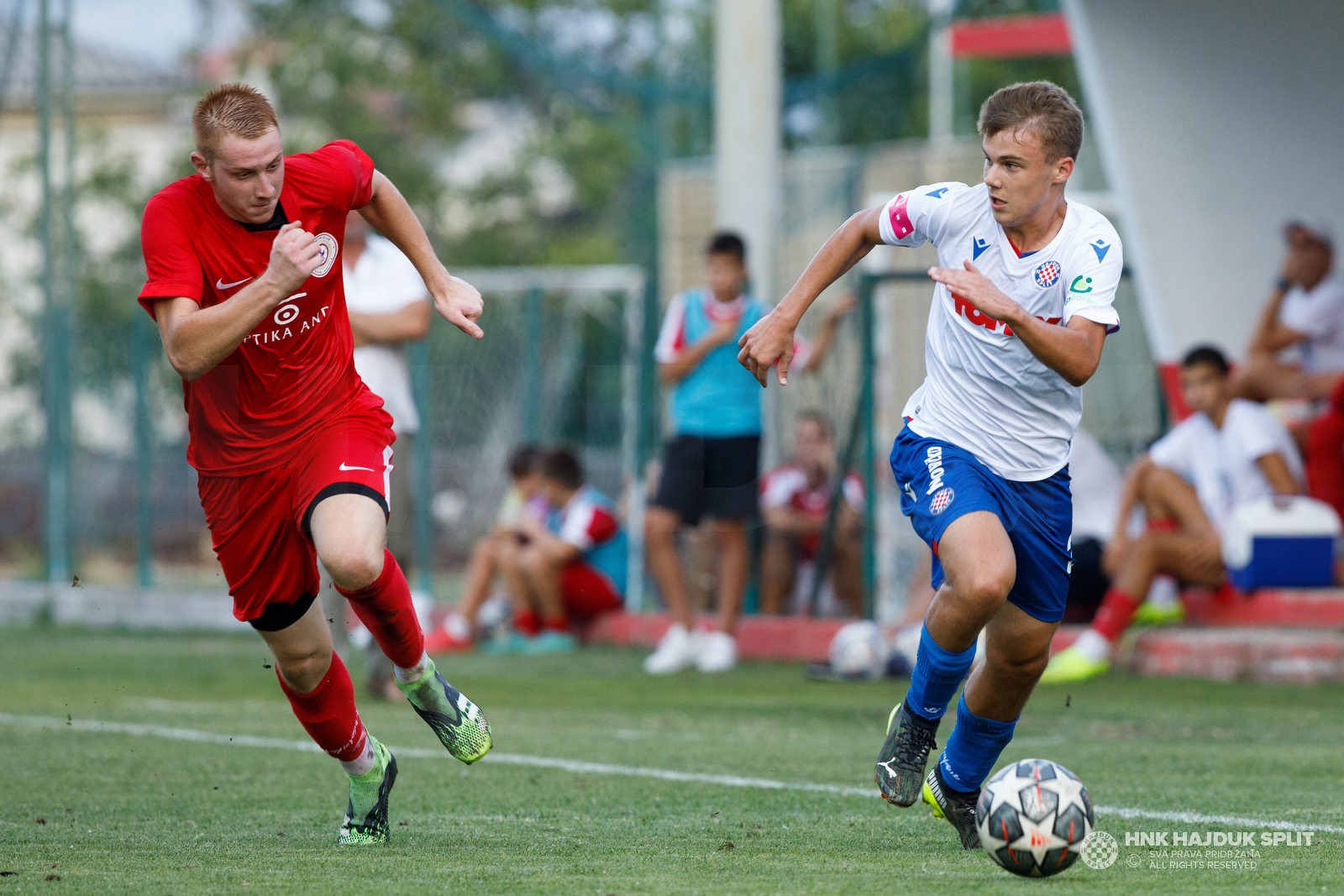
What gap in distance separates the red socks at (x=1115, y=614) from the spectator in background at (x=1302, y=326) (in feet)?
6.47

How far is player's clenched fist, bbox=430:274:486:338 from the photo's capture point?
489 centimetres

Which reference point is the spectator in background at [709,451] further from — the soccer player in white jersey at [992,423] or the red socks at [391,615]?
the red socks at [391,615]

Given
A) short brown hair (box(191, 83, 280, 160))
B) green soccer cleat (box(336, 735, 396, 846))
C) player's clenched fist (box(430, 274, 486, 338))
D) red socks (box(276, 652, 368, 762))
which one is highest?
short brown hair (box(191, 83, 280, 160))

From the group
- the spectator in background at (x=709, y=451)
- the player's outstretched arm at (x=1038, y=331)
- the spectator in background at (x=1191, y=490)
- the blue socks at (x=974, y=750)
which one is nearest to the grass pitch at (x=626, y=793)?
the blue socks at (x=974, y=750)

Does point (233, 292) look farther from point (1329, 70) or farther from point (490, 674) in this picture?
point (1329, 70)

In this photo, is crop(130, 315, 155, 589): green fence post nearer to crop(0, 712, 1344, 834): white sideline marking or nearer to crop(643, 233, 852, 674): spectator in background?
crop(643, 233, 852, 674): spectator in background

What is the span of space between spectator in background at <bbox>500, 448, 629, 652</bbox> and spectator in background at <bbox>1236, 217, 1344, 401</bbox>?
14.3 ft

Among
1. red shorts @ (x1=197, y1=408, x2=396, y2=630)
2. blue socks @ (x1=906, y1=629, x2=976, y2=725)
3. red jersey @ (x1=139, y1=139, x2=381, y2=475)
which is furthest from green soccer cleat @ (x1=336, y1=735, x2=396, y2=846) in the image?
blue socks @ (x1=906, y1=629, x2=976, y2=725)

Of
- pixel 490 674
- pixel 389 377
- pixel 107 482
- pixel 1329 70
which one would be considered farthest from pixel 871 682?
pixel 107 482

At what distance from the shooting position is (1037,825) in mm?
3992

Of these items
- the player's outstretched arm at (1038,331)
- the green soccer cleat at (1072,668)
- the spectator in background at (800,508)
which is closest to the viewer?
the player's outstretched arm at (1038,331)

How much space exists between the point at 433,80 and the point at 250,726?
2299 cm

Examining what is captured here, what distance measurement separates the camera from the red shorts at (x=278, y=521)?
4664 millimetres

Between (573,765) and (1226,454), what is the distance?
4.97 meters
